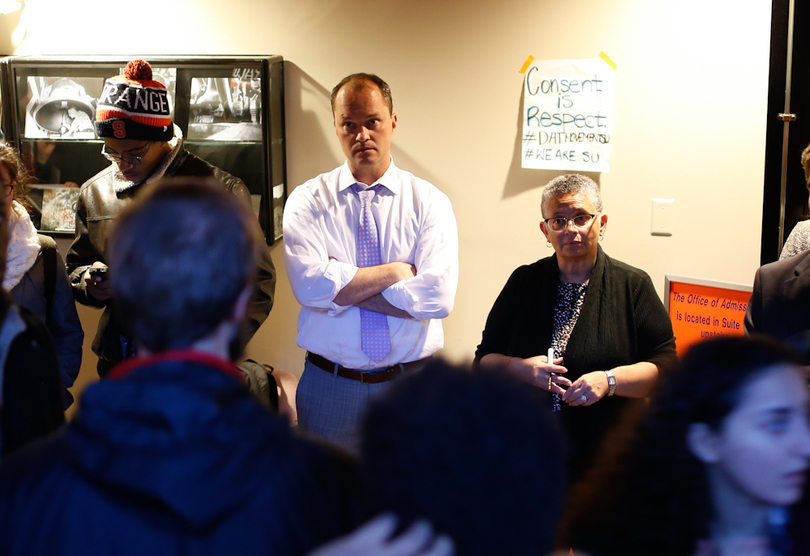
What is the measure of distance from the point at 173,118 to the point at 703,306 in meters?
2.60

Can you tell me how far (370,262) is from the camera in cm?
248

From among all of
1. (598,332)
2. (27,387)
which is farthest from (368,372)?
(27,387)

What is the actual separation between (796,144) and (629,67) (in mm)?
773

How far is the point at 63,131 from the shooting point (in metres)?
3.29

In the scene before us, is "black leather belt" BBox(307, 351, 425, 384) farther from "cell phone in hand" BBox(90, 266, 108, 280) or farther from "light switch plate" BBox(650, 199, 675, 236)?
"light switch plate" BBox(650, 199, 675, 236)

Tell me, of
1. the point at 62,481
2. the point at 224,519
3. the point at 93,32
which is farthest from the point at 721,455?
the point at 93,32

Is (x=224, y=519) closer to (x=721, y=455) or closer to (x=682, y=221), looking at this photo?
(x=721, y=455)

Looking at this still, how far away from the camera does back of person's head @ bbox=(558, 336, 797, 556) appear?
1003mm

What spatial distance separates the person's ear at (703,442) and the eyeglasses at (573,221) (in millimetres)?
1241

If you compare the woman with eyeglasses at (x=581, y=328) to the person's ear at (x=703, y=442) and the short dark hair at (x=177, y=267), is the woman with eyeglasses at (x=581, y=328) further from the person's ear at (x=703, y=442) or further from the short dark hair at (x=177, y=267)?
the short dark hair at (x=177, y=267)

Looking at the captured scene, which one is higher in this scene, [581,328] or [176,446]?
[176,446]

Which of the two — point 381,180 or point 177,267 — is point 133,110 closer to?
point 381,180

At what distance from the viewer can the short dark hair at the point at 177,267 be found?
2.39 ft

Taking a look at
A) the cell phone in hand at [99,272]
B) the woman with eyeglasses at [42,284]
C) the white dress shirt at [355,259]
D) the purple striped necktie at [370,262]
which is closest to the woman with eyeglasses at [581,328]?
the white dress shirt at [355,259]
